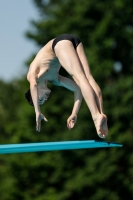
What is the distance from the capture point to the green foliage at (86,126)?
30.7 meters

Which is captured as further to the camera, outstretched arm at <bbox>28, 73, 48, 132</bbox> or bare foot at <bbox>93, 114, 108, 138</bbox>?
outstretched arm at <bbox>28, 73, 48, 132</bbox>

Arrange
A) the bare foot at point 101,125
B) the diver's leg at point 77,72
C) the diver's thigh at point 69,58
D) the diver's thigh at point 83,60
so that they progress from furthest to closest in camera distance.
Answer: the diver's thigh at point 83,60, the diver's thigh at point 69,58, the diver's leg at point 77,72, the bare foot at point 101,125

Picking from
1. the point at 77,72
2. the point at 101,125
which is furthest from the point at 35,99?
the point at 101,125

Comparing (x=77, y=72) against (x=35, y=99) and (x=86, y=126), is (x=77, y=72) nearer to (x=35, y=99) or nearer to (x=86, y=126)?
(x=35, y=99)

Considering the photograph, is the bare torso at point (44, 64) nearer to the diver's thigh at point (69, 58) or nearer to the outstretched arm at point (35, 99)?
the outstretched arm at point (35, 99)

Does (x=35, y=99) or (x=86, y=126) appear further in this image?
(x=86, y=126)

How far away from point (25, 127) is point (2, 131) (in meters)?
11.5

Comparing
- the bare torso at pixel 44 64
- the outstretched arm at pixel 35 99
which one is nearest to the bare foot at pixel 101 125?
the outstretched arm at pixel 35 99

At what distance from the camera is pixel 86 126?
31.8m

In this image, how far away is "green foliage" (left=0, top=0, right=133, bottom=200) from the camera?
3066cm

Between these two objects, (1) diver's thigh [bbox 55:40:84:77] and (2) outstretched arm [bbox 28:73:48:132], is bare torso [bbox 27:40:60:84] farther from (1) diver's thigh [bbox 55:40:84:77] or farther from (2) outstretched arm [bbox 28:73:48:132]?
(1) diver's thigh [bbox 55:40:84:77]

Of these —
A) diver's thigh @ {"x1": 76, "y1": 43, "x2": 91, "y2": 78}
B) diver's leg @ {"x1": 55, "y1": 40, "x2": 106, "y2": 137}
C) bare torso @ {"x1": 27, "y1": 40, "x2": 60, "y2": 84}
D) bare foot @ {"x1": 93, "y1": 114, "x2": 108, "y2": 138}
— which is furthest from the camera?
bare torso @ {"x1": 27, "y1": 40, "x2": 60, "y2": 84}

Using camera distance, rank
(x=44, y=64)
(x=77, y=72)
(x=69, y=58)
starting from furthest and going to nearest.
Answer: (x=44, y=64) < (x=69, y=58) < (x=77, y=72)

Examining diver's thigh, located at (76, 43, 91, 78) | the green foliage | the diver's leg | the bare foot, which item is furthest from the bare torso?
the green foliage
